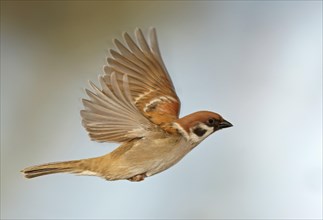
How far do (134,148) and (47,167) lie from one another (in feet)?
0.32

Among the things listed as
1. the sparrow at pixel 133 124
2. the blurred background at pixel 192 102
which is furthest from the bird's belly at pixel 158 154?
the blurred background at pixel 192 102

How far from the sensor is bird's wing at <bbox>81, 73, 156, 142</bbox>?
0.55 meters

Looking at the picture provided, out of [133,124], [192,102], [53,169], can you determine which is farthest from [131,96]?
[192,102]

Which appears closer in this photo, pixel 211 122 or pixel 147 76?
pixel 211 122

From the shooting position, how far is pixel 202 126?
0.64m

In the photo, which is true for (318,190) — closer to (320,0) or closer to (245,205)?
(245,205)

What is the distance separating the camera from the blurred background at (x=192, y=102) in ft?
3.22

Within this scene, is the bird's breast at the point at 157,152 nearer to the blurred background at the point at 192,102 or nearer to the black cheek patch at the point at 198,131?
the black cheek patch at the point at 198,131

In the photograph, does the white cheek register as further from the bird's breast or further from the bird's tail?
the bird's tail

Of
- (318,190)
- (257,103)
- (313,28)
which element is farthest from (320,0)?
(318,190)

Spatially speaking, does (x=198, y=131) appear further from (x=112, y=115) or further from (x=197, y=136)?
(x=112, y=115)

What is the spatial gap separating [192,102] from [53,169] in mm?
251

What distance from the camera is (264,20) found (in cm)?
133

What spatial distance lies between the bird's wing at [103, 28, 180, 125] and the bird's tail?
0.34ft
